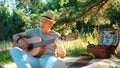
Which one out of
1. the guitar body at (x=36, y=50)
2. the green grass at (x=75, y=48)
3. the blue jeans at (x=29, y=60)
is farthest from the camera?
the green grass at (x=75, y=48)

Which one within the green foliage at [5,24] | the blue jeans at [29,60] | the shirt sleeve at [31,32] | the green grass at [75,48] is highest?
the green foliage at [5,24]

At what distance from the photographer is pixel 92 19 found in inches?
403

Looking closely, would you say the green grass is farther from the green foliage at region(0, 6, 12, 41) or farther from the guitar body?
the green foliage at region(0, 6, 12, 41)

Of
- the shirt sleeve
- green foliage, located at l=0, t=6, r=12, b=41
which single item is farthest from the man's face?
green foliage, located at l=0, t=6, r=12, b=41

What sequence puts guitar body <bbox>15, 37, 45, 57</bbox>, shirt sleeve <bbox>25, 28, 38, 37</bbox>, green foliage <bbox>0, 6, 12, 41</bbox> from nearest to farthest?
1. guitar body <bbox>15, 37, 45, 57</bbox>
2. shirt sleeve <bbox>25, 28, 38, 37</bbox>
3. green foliage <bbox>0, 6, 12, 41</bbox>

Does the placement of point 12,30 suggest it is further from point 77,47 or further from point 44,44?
point 44,44

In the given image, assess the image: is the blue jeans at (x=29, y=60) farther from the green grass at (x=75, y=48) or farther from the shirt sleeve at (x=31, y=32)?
the green grass at (x=75, y=48)

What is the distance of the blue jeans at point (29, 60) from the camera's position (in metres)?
3.38

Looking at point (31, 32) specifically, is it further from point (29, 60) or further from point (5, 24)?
point (5, 24)

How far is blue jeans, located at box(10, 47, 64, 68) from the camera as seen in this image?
3381 mm

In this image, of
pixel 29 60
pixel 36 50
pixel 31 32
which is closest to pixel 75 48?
pixel 31 32

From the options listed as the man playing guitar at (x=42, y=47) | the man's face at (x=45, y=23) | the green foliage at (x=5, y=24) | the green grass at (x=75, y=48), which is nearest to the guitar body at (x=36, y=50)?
the man playing guitar at (x=42, y=47)

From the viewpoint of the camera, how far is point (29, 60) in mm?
3500

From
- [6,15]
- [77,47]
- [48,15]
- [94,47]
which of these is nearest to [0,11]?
[6,15]
